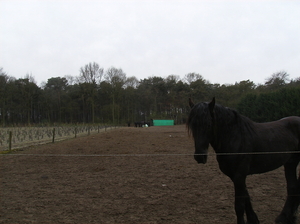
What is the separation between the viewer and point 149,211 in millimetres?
3152

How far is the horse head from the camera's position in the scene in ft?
7.37

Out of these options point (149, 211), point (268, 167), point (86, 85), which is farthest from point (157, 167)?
point (86, 85)

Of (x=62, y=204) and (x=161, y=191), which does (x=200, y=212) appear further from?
(x=62, y=204)

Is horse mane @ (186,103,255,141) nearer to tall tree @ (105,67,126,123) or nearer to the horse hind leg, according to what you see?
the horse hind leg

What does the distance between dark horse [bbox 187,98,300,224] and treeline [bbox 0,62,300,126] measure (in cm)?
2271

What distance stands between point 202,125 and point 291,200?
5.97 feet

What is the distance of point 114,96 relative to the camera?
1535 inches

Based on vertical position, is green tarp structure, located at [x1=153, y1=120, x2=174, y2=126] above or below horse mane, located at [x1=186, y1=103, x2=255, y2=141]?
below

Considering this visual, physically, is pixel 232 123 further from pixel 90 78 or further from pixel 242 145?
pixel 90 78

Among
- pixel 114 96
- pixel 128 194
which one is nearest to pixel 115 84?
pixel 114 96

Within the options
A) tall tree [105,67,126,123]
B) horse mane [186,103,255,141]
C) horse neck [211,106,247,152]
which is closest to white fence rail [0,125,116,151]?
horse mane [186,103,255,141]

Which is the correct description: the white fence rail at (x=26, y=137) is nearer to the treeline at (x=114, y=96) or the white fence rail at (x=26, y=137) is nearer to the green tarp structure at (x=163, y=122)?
the treeline at (x=114, y=96)

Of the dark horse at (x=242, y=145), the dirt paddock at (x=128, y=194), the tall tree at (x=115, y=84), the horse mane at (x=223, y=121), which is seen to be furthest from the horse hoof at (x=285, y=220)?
the tall tree at (x=115, y=84)

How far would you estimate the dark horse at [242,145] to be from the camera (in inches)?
91.6
